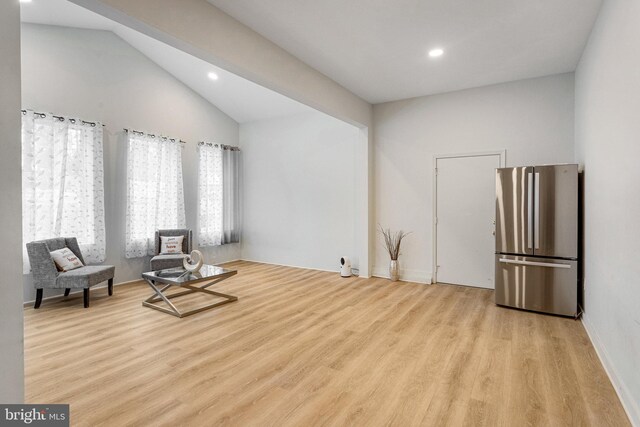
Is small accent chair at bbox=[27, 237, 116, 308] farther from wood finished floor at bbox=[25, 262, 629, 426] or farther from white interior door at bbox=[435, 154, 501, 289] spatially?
white interior door at bbox=[435, 154, 501, 289]

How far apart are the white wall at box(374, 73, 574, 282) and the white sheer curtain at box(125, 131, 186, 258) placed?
3.79 m

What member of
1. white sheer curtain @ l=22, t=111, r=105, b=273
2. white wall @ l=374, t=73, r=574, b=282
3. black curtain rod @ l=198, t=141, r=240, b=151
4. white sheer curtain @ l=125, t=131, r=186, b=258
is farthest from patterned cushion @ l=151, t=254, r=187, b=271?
white wall @ l=374, t=73, r=574, b=282

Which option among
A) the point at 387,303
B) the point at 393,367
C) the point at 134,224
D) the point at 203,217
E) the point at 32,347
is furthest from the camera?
the point at 203,217

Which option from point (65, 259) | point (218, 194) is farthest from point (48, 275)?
point (218, 194)

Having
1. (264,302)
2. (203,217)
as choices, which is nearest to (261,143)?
(203,217)

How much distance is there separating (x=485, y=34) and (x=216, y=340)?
13.6 feet

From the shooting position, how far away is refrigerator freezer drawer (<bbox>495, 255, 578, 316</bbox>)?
363 cm

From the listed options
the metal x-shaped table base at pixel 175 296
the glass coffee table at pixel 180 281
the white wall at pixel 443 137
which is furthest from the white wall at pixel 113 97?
the white wall at pixel 443 137

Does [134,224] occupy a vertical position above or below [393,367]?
above

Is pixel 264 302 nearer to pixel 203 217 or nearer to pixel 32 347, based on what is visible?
A: pixel 32 347

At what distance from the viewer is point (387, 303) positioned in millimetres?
4207

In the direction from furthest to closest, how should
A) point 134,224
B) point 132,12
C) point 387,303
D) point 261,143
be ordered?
point 261,143, point 134,224, point 387,303, point 132,12

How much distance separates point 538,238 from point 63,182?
250 inches

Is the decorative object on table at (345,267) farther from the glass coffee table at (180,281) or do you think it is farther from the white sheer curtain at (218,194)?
the white sheer curtain at (218,194)
